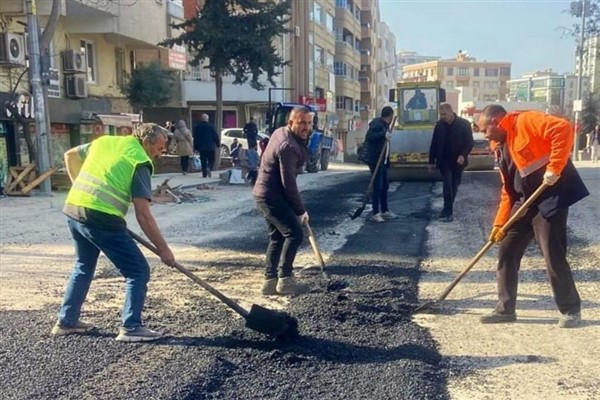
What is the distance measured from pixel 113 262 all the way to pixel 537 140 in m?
3.23

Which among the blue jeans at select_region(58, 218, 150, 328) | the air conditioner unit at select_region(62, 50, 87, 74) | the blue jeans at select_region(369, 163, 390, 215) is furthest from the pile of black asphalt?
the air conditioner unit at select_region(62, 50, 87, 74)

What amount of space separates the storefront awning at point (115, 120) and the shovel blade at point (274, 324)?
15.8 metres

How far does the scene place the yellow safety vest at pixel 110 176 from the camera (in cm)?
429

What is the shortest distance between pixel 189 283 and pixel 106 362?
217 cm

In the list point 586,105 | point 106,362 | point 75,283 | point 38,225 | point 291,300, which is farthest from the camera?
point 586,105

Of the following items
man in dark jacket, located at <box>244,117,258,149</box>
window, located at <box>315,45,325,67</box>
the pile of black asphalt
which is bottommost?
the pile of black asphalt

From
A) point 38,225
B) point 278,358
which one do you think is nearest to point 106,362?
point 278,358

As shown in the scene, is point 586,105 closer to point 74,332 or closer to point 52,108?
point 52,108

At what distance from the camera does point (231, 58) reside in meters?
22.6

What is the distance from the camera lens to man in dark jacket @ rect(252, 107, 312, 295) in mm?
5625

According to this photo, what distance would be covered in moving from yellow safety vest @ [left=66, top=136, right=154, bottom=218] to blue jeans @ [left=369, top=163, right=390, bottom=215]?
5.69 m

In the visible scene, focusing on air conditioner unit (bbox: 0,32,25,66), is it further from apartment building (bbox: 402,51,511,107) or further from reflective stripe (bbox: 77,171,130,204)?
apartment building (bbox: 402,51,511,107)

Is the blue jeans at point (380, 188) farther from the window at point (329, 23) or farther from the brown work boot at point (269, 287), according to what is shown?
the window at point (329, 23)

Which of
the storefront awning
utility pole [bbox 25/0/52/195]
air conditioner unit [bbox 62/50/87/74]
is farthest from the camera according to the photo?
the storefront awning
